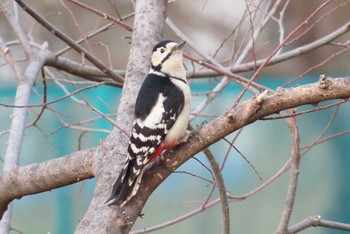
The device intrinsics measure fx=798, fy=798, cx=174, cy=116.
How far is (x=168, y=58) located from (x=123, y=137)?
42 centimetres

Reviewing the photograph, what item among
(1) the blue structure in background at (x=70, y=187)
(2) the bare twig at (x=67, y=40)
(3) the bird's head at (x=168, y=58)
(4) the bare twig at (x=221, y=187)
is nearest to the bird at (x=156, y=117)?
(3) the bird's head at (x=168, y=58)

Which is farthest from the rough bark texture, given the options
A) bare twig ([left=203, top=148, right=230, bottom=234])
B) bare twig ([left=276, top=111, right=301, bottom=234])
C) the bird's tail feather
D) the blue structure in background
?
the blue structure in background

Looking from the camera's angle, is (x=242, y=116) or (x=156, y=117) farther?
(x=156, y=117)

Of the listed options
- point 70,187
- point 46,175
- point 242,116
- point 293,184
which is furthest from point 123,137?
point 70,187

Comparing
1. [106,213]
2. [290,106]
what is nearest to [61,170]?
[106,213]

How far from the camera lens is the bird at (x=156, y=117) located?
8.08 feet

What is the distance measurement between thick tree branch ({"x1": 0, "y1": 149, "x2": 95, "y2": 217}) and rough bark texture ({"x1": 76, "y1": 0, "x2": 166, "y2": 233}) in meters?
0.10

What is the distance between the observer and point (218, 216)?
6.37 metres

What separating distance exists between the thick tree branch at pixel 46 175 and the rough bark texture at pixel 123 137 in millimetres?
95

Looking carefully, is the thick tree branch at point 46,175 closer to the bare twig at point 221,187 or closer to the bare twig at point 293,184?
the bare twig at point 221,187

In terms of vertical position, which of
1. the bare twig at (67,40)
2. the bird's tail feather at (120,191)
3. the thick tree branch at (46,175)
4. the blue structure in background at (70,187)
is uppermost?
the blue structure in background at (70,187)

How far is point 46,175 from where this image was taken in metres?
2.83

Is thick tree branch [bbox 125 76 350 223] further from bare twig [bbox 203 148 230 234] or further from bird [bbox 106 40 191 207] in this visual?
bare twig [bbox 203 148 230 234]

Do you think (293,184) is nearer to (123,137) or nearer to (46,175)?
(123,137)
